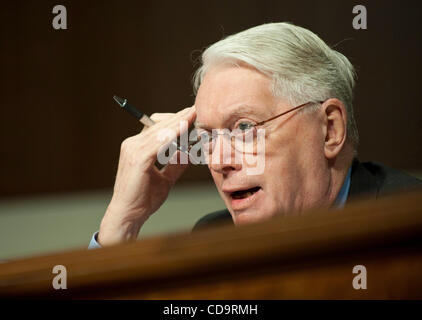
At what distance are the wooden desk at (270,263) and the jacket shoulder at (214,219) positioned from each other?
3.22 feet

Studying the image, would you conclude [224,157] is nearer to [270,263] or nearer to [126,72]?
[126,72]

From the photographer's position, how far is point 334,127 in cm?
139

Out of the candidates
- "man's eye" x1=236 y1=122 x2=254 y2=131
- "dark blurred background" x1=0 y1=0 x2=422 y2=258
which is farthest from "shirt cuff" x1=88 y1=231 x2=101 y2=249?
"man's eye" x1=236 y1=122 x2=254 y2=131

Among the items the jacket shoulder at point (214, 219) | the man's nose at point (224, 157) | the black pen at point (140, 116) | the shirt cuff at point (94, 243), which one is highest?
the black pen at point (140, 116)

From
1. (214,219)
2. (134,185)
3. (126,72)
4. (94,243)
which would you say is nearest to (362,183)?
(214,219)

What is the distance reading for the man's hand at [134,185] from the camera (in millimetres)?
1563

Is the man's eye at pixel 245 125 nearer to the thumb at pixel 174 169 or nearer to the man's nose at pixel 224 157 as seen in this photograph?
the man's nose at pixel 224 157

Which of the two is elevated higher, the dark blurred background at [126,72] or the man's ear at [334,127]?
the dark blurred background at [126,72]

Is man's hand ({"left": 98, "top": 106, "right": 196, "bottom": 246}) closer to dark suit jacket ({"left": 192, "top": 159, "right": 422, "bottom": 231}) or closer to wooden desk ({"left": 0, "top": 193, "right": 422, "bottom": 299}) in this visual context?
dark suit jacket ({"left": 192, "top": 159, "right": 422, "bottom": 231})

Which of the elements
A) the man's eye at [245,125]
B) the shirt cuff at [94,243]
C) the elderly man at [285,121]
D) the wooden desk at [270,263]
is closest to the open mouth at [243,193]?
the elderly man at [285,121]

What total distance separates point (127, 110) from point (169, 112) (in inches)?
5.0

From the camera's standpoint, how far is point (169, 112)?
1713 millimetres

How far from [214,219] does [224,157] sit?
1.02 ft

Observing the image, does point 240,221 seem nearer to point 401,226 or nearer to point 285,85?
point 285,85
